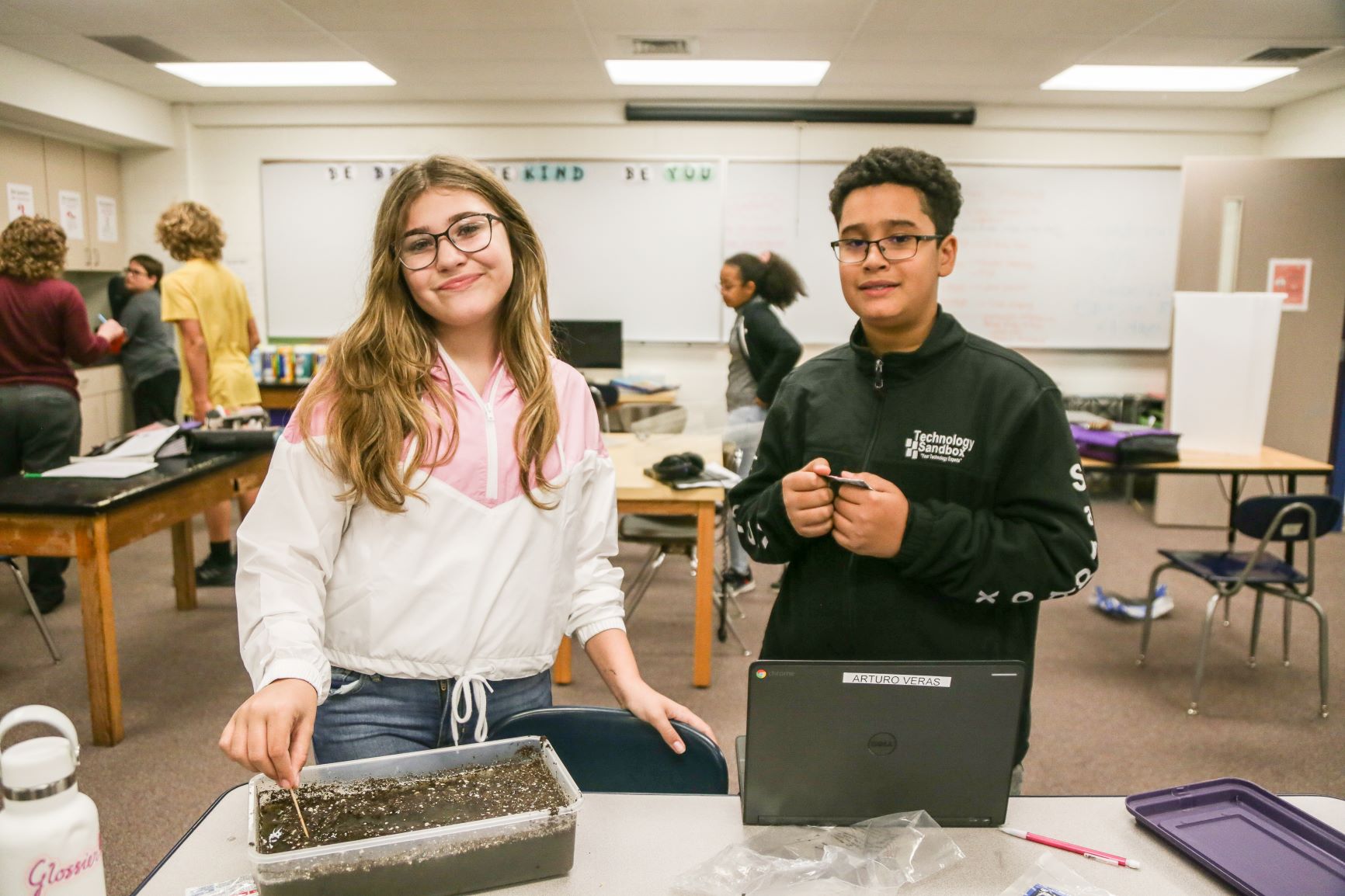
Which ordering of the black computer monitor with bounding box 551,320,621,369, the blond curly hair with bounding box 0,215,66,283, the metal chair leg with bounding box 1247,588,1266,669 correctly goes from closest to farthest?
the metal chair leg with bounding box 1247,588,1266,669
the blond curly hair with bounding box 0,215,66,283
the black computer monitor with bounding box 551,320,621,369

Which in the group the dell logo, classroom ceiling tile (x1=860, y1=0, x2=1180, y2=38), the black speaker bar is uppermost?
classroom ceiling tile (x1=860, y1=0, x2=1180, y2=38)

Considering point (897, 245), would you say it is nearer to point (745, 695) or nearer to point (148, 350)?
point (745, 695)

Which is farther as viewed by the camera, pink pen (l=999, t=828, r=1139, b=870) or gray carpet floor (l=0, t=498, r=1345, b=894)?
gray carpet floor (l=0, t=498, r=1345, b=894)

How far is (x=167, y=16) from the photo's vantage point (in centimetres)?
395

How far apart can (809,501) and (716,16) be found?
11.4 ft

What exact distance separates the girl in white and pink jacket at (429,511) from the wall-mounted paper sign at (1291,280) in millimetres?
5215

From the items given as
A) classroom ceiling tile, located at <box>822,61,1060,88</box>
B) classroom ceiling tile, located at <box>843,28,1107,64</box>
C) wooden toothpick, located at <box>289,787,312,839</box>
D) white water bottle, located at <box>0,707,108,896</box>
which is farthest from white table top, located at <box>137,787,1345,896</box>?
classroom ceiling tile, located at <box>822,61,1060,88</box>

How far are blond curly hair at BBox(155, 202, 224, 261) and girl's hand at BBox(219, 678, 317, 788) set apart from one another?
3.37 m

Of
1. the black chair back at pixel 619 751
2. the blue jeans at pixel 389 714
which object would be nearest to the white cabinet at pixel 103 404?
the blue jeans at pixel 389 714

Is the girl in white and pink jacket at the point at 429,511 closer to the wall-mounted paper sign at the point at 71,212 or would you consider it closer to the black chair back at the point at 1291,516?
the black chair back at the point at 1291,516

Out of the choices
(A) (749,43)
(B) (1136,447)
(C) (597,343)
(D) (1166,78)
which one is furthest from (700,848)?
(D) (1166,78)

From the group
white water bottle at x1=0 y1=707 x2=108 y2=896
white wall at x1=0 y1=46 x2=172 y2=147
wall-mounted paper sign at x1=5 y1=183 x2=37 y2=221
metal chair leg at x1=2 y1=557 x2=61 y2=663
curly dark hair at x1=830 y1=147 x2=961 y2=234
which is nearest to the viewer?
white water bottle at x1=0 y1=707 x2=108 y2=896

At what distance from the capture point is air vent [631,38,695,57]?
4.39 metres

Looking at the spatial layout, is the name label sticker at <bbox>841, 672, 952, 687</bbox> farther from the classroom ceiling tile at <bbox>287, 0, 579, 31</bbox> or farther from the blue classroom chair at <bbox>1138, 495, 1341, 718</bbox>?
the classroom ceiling tile at <bbox>287, 0, 579, 31</bbox>
